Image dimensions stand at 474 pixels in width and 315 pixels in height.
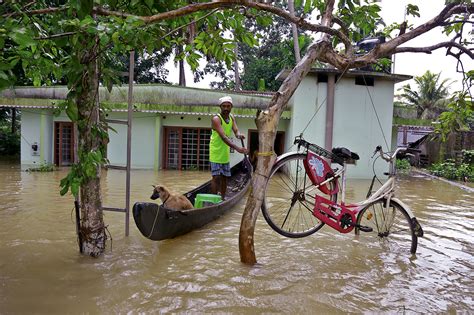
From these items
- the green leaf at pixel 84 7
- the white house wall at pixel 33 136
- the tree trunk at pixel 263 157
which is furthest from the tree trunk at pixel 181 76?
the green leaf at pixel 84 7

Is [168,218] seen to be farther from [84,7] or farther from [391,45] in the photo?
[391,45]

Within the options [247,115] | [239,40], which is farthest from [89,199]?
[247,115]

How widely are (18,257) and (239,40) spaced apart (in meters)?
3.59

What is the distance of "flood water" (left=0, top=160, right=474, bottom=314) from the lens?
11.1 ft

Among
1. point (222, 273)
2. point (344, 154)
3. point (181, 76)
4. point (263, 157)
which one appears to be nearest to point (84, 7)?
point (263, 157)

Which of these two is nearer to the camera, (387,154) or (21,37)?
(21,37)

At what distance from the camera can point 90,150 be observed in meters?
4.15

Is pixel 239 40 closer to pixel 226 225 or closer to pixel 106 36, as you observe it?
pixel 106 36

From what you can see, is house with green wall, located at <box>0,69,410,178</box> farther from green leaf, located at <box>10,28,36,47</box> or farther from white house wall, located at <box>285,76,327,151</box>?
green leaf, located at <box>10,28,36,47</box>

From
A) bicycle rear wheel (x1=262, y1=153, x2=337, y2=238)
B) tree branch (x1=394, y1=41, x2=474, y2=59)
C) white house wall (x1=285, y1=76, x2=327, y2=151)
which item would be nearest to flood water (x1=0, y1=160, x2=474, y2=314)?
bicycle rear wheel (x1=262, y1=153, x2=337, y2=238)

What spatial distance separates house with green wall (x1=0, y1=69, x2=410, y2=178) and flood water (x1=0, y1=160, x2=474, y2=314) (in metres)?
7.57

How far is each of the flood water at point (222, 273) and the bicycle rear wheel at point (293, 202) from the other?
39 cm

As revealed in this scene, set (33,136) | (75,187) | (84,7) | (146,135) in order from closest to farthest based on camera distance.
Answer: (84,7), (75,187), (33,136), (146,135)

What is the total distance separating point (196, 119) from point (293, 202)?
36.3 ft
